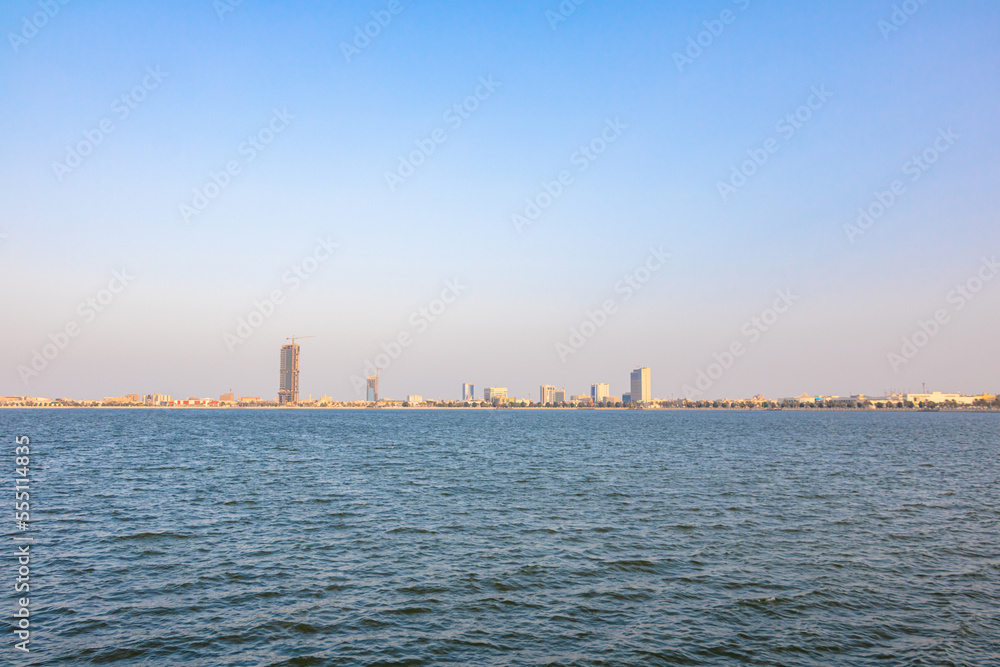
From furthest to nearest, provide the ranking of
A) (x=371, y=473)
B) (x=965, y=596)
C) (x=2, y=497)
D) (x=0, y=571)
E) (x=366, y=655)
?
1. (x=371, y=473)
2. (x=2, y=497)
3. (x=0, y=571)
4. (x=965, y=596)
5. (x=366, y=655)

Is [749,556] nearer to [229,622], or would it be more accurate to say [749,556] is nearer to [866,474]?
[229,622]

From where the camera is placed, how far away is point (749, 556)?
2450 cm

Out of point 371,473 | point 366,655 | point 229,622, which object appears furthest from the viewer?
point 371,473

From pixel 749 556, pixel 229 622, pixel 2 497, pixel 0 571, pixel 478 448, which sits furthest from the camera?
pixel 478 448

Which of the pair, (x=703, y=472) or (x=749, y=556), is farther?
(x=703, y=472)

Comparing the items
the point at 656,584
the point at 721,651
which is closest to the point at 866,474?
the point at 656,584

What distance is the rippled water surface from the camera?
15.9 metres

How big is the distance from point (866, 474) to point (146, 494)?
183 feet

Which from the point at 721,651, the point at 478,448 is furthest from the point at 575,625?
the point at 478,448

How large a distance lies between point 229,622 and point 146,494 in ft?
84.9

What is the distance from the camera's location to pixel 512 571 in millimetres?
22281

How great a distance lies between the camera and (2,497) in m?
Answer: 36.4

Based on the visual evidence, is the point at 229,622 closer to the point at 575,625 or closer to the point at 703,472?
the point at 575,625

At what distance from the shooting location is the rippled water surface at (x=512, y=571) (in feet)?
52.2
